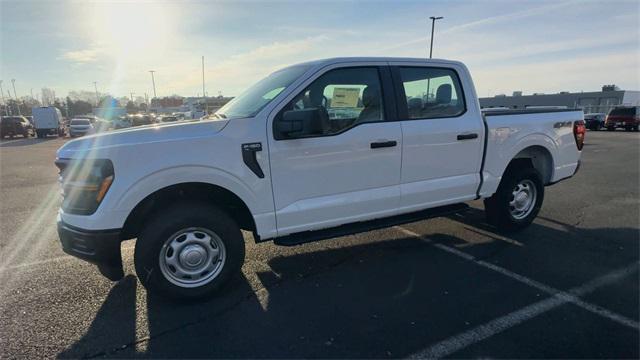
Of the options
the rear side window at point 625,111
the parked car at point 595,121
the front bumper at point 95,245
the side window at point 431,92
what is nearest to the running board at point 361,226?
the side window at point 431,92

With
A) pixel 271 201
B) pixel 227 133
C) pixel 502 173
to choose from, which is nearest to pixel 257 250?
pixel 271 201

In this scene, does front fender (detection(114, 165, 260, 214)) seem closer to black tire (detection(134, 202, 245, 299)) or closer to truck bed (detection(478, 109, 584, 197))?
black tire (detection(134, 202, 245, 299))

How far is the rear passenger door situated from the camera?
4.17m

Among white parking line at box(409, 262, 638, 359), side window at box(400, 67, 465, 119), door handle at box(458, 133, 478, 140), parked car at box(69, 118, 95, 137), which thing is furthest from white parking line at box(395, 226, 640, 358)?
parked car at box(69, 118, 95, 137)

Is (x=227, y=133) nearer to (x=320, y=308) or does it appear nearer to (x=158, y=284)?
(x=158, y=284)

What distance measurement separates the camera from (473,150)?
4.58 metres

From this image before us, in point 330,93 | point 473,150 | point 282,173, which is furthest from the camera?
point 473,150

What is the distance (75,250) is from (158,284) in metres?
0.71

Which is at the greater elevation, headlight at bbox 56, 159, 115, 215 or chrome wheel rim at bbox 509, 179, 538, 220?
headlight at bbox 56, 159, 115, 215

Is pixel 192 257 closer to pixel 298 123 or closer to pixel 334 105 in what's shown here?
pixel 298 123

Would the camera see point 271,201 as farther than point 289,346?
Yes

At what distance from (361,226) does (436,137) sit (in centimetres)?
128

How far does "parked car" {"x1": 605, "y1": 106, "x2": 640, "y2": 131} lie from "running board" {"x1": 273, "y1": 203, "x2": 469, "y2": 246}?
31.5 meters

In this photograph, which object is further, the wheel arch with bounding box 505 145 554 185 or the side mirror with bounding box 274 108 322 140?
the wheel arch with bounding box 505 145 554 185
